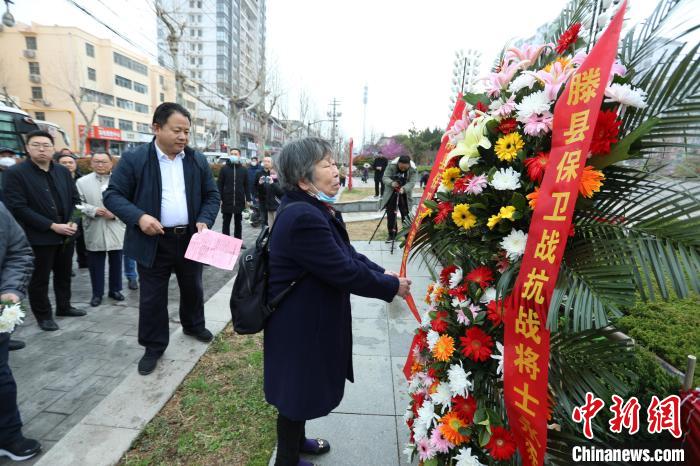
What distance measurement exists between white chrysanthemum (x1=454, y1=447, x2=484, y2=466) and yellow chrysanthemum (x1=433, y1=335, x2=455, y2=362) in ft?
1.19

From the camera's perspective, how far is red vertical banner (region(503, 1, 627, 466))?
43.6 inches

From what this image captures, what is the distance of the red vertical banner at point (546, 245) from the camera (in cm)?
111

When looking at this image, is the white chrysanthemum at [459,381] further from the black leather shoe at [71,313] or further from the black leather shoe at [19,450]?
the black leather shoe at [71,313]

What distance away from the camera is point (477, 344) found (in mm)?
1596

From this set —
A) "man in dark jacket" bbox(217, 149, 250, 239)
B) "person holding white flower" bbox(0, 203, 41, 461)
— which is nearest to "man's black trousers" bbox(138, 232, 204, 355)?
"person holding white flower" bbox(0, 203, 41, 461)

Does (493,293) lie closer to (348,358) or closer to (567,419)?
(567,419)

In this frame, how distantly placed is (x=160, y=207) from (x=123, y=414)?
4.83 ft

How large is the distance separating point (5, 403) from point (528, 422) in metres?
2.65

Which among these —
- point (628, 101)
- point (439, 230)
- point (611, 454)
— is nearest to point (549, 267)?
point (628, 101)

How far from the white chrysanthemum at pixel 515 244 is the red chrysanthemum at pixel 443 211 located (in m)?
0.34

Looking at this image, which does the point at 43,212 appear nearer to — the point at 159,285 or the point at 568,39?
Answer: the point at 159,285

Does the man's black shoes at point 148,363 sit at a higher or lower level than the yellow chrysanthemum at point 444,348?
lower

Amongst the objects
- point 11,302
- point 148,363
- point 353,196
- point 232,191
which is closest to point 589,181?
point 11,302

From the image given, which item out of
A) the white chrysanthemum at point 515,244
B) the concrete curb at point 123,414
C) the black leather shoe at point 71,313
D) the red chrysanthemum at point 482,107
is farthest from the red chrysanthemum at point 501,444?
the black leather shoe at point 71,313
